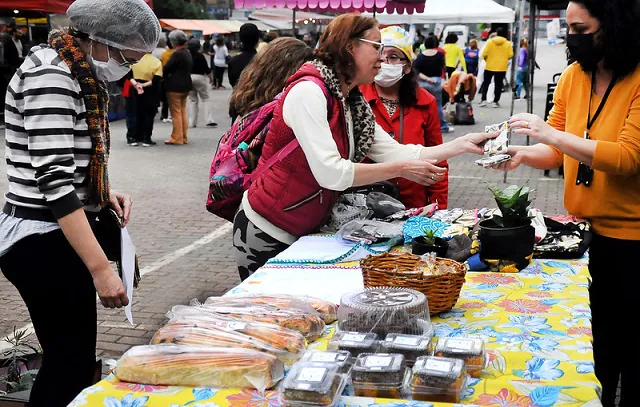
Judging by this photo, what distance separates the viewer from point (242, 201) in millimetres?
3439

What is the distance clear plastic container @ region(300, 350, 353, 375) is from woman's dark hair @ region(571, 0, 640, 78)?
5.50 feet

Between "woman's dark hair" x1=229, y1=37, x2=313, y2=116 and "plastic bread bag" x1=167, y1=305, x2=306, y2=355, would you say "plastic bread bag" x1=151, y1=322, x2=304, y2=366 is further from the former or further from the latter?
"woman's dark hair" x1=229, y1=37, x2=313, y2=116

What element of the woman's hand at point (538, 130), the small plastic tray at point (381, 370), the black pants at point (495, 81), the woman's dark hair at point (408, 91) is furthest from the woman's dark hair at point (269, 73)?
the black pants at point (495, 81)

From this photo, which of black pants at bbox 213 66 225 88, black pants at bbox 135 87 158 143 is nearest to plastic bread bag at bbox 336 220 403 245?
black pants at bbox 135 87 158 143

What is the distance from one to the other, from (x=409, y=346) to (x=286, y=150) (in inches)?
55.3

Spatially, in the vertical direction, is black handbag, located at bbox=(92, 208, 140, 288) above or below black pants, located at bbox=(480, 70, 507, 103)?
above

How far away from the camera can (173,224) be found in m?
8.05

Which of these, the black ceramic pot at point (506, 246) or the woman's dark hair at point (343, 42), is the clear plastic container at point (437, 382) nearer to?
the black ceramic pot at point (506, 246)

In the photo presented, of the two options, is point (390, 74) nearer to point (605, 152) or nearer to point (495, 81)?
point (605, 152)

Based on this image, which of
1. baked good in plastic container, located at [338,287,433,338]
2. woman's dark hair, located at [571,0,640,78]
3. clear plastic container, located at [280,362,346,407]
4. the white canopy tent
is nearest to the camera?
clear plastic container, located at [280,362,346,407]

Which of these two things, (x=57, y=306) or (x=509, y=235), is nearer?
(x=57, y=306)

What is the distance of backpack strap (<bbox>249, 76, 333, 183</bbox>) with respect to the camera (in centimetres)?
305

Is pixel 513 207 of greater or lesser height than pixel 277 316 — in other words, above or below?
above

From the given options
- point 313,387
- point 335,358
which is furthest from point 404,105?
point 313,387
